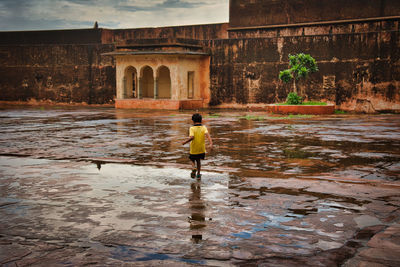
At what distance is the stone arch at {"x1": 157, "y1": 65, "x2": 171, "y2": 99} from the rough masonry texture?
2.14 meters

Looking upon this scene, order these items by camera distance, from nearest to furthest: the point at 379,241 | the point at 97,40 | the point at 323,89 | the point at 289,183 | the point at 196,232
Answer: the point at 379,241 → the point at 196,232 → the point at 289,183 → the point at 323,89 → the point at 97,40

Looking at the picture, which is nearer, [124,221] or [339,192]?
[124,221]

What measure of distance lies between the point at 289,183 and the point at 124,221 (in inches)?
88.4

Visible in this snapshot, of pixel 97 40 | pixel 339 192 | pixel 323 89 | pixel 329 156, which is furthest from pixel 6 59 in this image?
pixel 339 192

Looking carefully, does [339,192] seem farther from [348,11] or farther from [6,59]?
[6,59]

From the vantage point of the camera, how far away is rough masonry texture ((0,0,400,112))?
1941 centimetres

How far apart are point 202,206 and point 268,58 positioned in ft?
59.9

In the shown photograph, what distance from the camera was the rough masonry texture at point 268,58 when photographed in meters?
19.4

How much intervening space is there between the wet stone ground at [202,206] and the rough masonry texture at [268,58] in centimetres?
1230

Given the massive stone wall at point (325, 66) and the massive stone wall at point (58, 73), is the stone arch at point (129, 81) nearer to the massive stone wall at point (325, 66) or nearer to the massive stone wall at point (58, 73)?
the massive stone wall at point (58, 73)

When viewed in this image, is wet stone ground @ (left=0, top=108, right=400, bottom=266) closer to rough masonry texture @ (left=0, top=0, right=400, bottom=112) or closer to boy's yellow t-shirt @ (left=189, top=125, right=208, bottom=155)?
boy's yellow t-shirt @ (left=189, top=125, right=208, bottom=155)

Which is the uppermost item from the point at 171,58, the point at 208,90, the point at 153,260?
the point at 171,58

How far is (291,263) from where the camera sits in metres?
2.81

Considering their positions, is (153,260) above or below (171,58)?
below
